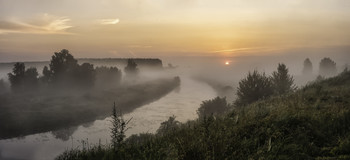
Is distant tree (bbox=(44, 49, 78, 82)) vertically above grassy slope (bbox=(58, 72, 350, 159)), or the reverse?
distant tree (bbox=(44, 49, 78, 82))

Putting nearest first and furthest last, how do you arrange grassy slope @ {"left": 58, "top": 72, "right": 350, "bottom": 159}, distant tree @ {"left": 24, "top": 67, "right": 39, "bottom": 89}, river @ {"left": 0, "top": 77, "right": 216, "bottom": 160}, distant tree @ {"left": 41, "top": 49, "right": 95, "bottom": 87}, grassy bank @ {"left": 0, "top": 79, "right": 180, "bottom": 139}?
1. grassy slope @ {"left": 58, "top": 72, "right": 350, "bottom": 159}
2. river @ {"left": 0, "top": 77, "right": 216, "bottom": 160}
3. grassy bank @ {"left": 0, "top": 79, "right": 180, "bottom": 139}
4. distant tree @ {"left": 24, "top": 67, "right": 39, "bottom": 89}
5. distant tree @ {"left": 41, "top": 49, "right": 95, "bottom": 87}

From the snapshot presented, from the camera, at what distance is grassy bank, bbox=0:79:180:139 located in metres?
59.3

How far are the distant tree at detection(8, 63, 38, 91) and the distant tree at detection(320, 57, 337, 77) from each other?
133349 millimetres

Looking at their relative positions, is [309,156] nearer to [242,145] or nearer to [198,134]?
[242,145]

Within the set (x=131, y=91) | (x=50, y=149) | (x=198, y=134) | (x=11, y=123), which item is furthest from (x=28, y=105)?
(x=198, y=134)

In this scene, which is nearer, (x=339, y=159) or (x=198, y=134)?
(x=339, y=159)

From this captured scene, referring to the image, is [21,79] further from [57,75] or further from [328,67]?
[328,67]

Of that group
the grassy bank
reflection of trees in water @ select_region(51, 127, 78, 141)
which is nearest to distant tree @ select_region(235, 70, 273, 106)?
reflection of trees in water @ select_region(51, 127, 78, 141)

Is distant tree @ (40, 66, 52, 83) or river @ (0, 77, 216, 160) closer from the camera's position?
river @ (0, 77, 216, 160)

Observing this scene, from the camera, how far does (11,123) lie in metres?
60.0

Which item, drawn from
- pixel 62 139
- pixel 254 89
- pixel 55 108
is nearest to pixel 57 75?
pixel 55 108

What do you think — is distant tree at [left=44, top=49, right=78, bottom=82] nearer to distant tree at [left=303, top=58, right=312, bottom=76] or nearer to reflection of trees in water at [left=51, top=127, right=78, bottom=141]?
reflection of trees in water at [left=51, top=127, right=78, bottom=141]

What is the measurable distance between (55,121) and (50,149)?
20069 millimetres

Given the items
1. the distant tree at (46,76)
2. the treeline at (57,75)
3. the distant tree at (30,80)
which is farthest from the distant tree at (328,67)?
the distant tree at (30,80)
